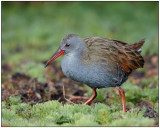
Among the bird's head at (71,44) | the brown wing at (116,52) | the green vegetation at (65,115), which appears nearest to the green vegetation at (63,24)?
the brown wing at (116,52)

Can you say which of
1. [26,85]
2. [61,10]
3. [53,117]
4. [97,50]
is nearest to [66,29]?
[61,10]

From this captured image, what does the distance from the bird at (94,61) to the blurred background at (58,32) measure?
961 mm

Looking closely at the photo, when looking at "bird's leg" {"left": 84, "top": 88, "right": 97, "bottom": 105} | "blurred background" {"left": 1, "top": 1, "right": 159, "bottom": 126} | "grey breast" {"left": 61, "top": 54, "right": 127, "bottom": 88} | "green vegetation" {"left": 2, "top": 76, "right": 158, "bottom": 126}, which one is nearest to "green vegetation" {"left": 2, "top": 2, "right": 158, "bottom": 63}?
"blurred background" {"left": 1, "top": 1, "right": 159, "bottom": 126}

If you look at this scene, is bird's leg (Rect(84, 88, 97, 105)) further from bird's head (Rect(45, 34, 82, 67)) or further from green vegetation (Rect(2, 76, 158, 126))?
bird's head (Rect(45, 34, 82, 67))

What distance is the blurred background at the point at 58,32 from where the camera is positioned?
26.9ft

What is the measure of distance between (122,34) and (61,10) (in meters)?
2.65

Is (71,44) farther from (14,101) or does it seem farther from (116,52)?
(14,101)

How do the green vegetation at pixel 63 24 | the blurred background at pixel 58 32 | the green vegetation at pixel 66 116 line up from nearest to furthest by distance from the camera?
1. the green vegetation at pixel 66 116
2. the blurred background at pixel 58 32
3. the green vegetation at pixel 63 24

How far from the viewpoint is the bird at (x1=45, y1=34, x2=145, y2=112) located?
19.6ft

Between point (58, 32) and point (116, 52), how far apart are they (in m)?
5.40

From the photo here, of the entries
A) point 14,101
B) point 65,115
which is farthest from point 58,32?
point 65,115

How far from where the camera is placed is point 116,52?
634cm

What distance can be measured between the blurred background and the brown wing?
29.7 inches

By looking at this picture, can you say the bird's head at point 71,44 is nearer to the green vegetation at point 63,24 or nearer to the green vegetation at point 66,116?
the green vegetation at point 66,116
